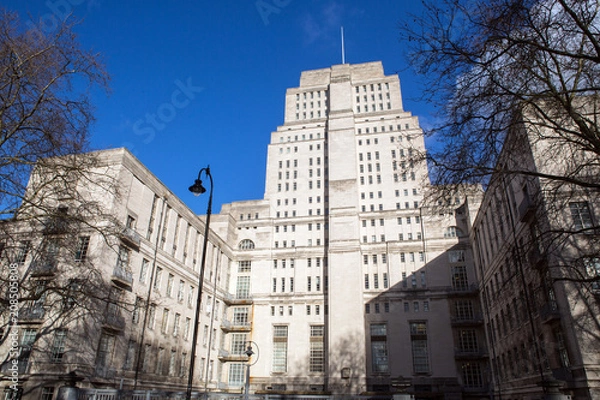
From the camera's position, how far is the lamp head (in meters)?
17.0

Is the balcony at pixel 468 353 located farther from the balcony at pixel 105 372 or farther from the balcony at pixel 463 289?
the balcony at pixel 105 372

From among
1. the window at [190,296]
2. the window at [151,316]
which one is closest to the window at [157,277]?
the window at [151,316]

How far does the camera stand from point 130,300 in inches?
1323

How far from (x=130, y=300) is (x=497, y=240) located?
34.2 meters

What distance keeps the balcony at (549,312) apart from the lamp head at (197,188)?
811 inches

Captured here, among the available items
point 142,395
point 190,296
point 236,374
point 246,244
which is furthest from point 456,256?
point 142,395

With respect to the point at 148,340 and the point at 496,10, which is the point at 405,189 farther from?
the point at 496,10

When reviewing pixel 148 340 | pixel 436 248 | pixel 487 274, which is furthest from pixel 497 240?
pixel 148 340

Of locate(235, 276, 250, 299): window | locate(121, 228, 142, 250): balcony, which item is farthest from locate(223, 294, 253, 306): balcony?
locate(121, 228, 142, 250): balcony

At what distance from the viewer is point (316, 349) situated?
52406mm

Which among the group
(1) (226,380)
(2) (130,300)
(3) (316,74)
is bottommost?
(1) (226,380)

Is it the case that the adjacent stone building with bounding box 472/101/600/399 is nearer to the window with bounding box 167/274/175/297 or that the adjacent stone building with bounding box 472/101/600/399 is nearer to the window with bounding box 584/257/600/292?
the window with bounding box 584/257/600/292

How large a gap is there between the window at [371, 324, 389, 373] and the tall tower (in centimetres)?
13

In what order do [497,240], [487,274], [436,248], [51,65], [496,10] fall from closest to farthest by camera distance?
[496,10], [51,65], [497,240], [487,274], [436,248]
